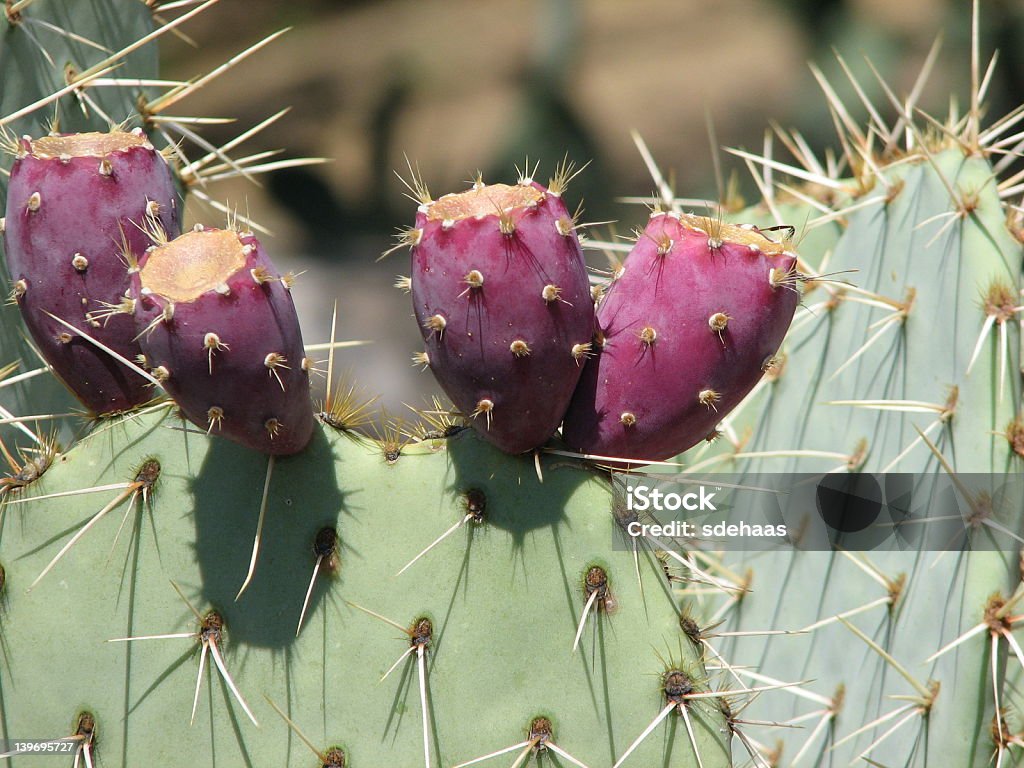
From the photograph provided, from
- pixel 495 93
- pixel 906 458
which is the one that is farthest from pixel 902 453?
pixel 495 93

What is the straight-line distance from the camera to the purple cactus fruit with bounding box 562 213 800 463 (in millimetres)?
955

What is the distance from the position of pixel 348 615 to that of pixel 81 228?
49cm

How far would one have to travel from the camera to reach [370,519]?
1080 millimetres

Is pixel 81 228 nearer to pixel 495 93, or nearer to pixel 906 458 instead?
pixel 906 458

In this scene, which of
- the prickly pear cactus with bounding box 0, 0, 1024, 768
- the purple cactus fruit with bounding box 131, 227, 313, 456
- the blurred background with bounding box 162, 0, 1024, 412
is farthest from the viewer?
the blurred background with bounding box 162, 0, 1024, 412

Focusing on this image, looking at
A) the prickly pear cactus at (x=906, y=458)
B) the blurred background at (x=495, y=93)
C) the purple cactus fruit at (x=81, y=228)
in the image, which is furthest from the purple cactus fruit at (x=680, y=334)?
the blurred background at (x=495, y=93)

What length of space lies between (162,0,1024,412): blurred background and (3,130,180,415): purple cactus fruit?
350 centimetres

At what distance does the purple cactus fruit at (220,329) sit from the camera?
2.95 ft

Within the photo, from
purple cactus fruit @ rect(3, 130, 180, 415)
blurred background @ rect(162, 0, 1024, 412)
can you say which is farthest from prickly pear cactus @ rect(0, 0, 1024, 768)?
blurred background @ rect(162, 0, 1024, 412)

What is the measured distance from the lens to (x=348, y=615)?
1068mm

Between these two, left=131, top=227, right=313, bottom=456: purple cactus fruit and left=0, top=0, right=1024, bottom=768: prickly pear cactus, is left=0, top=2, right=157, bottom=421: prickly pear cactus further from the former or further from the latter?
left=131, top=227, right=313, bottom=456: purple cactus fruit

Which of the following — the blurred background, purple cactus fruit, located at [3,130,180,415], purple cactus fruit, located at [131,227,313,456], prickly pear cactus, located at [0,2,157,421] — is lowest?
purple cactus fruit, located at [131,227,313,456]

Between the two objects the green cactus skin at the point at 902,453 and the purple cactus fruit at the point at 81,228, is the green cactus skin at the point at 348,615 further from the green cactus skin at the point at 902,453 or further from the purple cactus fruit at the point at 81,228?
the green cactus skin at the point at 902,453

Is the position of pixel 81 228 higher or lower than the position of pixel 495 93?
lower
